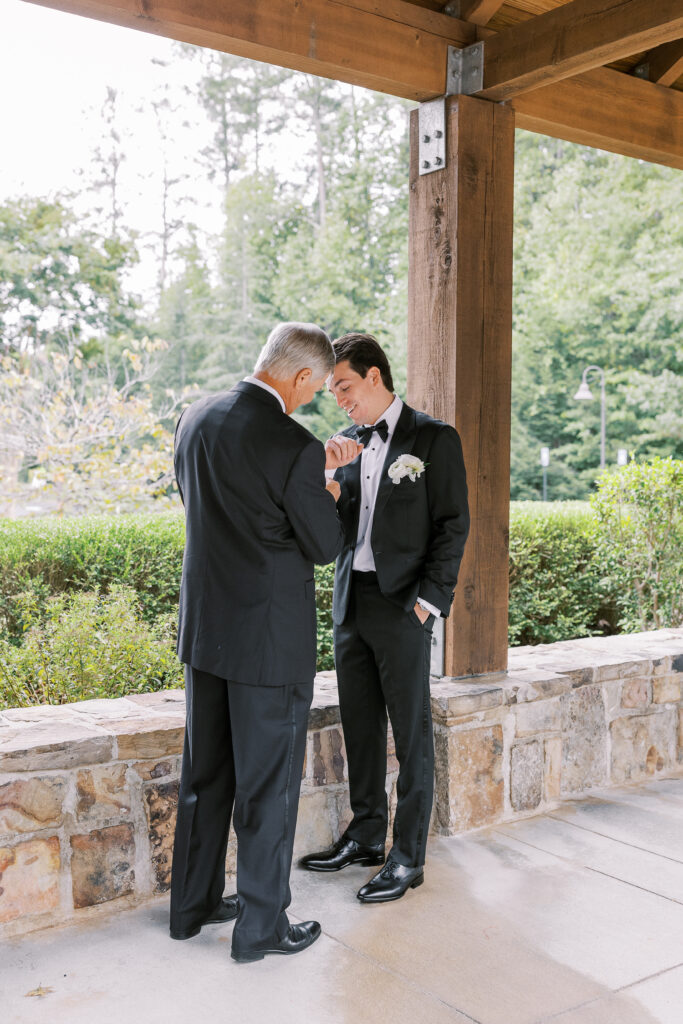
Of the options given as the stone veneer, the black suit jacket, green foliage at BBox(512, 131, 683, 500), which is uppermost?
green foliage at BBox(512, 131, 683, 500)

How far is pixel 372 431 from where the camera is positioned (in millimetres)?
3148

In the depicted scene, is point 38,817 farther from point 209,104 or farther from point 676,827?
point 209,104

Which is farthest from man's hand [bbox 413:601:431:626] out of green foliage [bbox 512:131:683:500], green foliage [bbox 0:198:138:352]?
green foliage [bbox 512:131:683:500]

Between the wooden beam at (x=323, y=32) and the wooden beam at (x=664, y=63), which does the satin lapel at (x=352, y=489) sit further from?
the wooden beam at (x=664, y=63)

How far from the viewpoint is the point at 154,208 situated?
21.9 meters

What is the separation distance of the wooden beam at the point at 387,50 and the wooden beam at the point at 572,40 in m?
0.20

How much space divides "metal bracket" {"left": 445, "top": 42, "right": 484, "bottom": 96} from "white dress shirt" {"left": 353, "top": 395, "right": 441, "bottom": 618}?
121 centimetres

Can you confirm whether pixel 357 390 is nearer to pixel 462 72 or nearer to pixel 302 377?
pixel 302 377

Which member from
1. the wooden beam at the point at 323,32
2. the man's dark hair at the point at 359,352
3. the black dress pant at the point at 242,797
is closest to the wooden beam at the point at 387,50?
the wooden beam at the point at 323,32

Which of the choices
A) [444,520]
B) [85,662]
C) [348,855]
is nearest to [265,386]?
[444,520]

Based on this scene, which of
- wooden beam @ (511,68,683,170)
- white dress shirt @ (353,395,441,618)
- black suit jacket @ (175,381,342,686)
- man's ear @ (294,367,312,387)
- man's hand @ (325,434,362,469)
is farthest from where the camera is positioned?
wooden beam @ (511,68,683,170)

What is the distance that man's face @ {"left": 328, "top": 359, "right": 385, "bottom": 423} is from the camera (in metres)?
3.03

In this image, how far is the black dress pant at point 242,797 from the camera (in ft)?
8.23

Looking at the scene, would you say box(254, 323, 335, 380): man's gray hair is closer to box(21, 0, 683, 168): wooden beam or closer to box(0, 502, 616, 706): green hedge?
box(21, 0, 683, 168): wooden beam
